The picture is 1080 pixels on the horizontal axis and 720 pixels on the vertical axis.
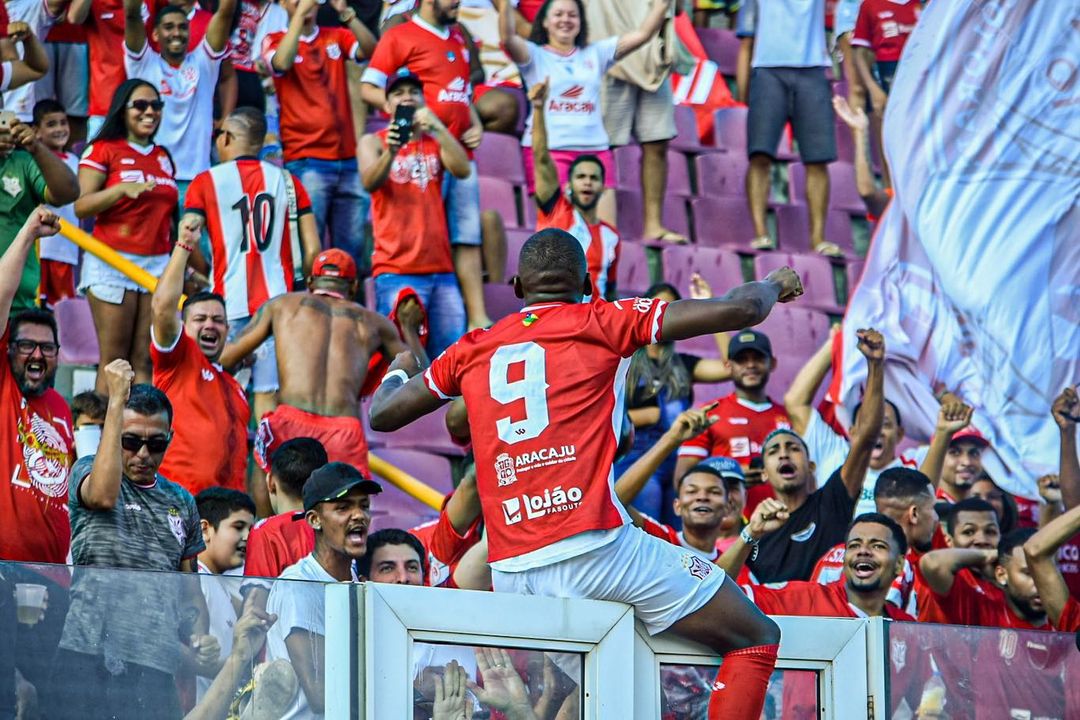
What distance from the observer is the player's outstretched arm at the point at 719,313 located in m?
4.43

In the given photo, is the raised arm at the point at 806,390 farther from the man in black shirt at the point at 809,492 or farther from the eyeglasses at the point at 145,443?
the eyeglasses at the point at 145,443

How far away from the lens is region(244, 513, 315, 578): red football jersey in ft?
20.9

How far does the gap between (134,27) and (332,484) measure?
4349mm

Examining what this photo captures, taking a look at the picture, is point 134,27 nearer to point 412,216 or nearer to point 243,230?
point 243,230

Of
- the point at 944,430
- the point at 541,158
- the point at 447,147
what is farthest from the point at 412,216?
the point at 944,430

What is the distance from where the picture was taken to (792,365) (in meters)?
10.7

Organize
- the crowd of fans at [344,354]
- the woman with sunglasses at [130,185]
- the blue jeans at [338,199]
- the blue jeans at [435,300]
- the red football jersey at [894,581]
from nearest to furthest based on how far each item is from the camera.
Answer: the crowd of fans at [344,354]
the red football jersey at [894,581]
the woman with sunglasses at [130,185]
the blue jeans at [435,300]
the blue jeans at [338,199]

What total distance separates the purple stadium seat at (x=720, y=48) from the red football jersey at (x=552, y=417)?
28.4 ft

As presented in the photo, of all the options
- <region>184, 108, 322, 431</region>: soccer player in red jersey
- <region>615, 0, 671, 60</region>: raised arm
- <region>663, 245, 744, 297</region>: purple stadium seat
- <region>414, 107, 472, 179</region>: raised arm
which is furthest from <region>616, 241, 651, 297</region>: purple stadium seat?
<region>184, 108, 322, 431</region>: soccer player in red jersey

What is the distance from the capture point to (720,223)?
11492 millimetres

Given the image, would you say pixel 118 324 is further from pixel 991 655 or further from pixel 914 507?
pixel 991 655

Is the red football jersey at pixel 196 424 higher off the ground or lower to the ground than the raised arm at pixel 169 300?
lower

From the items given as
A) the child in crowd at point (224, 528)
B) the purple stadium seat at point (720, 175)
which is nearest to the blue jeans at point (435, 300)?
the child in crowd at point (224, 528)

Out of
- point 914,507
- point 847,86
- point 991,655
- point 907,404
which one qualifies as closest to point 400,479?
point 914,507
